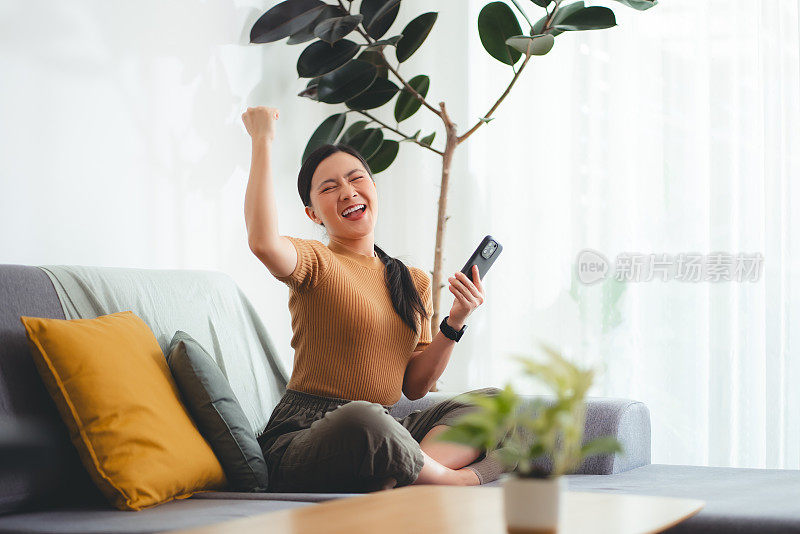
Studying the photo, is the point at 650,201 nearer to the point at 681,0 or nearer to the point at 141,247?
the point at 681,0

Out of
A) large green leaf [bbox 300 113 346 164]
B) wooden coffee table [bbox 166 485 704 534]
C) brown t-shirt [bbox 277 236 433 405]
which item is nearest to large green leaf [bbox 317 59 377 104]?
large green leaf [bbox 300 113 346 164]

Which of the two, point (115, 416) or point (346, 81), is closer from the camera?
point (115, 416)

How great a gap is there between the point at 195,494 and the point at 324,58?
149 centimetres

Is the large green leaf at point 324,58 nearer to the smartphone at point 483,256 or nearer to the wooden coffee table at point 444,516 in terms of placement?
the smartphone at point 483,256

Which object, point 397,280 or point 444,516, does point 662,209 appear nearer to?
point 397,280

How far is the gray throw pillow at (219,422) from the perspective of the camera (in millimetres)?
1635

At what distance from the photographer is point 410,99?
2.81 meters

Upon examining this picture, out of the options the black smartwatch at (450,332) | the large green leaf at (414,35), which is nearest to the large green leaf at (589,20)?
the large green leaf at (414,35)

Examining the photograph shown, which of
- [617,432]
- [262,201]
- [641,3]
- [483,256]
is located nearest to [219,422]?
[262,201]

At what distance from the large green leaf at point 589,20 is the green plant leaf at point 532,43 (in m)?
0.10

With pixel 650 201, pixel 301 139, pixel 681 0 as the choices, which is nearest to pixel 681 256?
pixel 650 201

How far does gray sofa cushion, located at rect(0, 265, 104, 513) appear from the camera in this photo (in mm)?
1417

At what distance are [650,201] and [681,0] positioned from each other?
2.17ft

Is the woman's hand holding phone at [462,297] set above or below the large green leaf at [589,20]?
below
